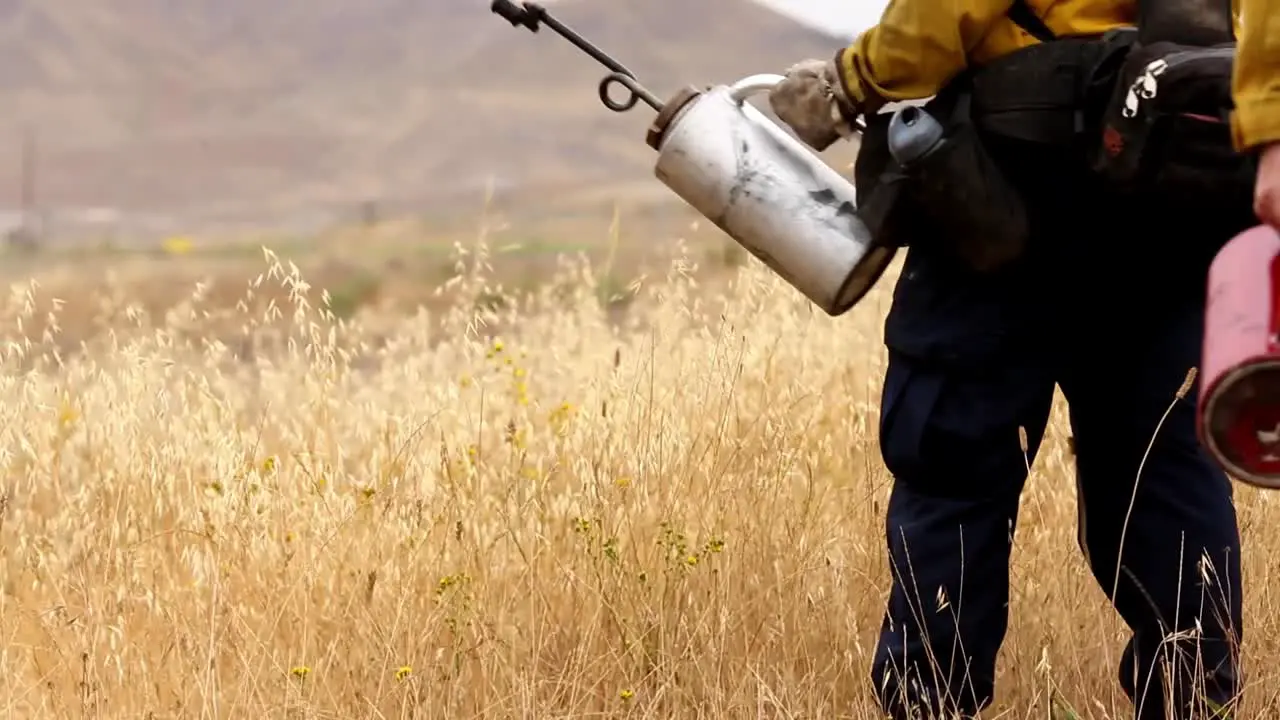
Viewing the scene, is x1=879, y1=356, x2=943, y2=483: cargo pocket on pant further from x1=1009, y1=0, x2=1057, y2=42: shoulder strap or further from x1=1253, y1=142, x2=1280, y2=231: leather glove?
x1=1253, y1=142, x2=1280, y2=231: leather glove

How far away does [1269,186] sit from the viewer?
54.7 inches

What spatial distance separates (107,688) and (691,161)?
113cm

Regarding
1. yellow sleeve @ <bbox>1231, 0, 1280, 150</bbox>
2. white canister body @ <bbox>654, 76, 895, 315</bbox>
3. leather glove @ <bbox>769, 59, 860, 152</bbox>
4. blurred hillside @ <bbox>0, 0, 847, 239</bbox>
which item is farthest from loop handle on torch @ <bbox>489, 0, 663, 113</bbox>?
blurred hillside @ <bbox>0, 0, 847, 239</bbox>

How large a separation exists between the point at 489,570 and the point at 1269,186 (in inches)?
57.8

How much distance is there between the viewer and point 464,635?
232 cm

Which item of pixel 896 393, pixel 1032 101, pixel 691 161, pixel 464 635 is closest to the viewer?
pixel 1032 101

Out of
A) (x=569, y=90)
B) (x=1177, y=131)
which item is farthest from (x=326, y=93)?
(x=1177, y=131)

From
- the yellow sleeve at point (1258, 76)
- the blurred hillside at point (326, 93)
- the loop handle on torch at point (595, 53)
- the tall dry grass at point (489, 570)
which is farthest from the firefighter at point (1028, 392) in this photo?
the blurred hillside at point (326, 93)

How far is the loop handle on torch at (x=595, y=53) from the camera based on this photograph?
2129mm

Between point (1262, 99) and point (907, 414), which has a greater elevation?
point (1262, 99)

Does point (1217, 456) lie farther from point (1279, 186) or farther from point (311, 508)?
point (311, 508)

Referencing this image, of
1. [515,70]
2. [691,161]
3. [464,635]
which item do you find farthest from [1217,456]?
[515,70]

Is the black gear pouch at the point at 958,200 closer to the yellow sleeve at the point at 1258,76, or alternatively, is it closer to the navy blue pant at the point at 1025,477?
the navy blue pant at the point at 1025,477

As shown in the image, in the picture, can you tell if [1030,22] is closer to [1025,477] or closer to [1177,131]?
[1177,131]
